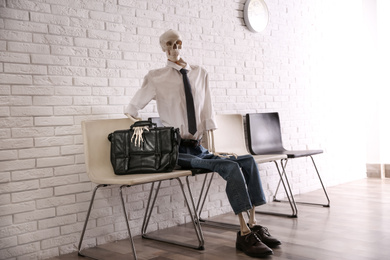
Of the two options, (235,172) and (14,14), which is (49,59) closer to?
(14,14)

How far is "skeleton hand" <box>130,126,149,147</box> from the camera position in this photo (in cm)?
270

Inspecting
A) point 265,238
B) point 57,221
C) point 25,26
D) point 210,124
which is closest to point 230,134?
point 210,124

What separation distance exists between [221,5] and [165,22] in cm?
72

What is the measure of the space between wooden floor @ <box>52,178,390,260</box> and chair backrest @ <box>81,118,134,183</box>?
1.71ft

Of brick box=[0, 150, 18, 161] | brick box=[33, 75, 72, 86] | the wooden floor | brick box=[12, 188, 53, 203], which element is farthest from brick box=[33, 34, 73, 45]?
the wooden floor

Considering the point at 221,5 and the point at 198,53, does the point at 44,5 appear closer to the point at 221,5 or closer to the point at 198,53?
the point at 198,53

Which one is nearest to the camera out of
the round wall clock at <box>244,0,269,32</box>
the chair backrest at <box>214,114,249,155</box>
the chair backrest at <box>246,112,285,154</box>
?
the chair backrest at <box>214,114,249,155</box>

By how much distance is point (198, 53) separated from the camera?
380cm

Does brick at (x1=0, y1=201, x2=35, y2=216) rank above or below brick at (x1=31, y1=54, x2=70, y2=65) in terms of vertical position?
below

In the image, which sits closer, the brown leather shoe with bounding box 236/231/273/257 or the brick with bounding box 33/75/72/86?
the brown leather shoe with bounding box 236/231/273/257

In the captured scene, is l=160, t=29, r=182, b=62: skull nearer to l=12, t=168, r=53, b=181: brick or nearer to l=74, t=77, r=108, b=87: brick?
l=74, t=77, r=108, b=87: brick

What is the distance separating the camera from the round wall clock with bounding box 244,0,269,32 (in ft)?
13.9

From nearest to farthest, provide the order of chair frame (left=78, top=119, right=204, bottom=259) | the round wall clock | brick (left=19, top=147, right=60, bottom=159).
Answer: chair frame (left=78, top=119, right=204, bottom=259) → brick (left=19, top=147, right=60, bottom=159) → the round wall clock

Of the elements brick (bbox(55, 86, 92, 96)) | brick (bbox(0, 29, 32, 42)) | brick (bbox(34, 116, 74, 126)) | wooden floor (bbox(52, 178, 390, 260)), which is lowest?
wooden floor (bbox(52, 178, 390, 260))
